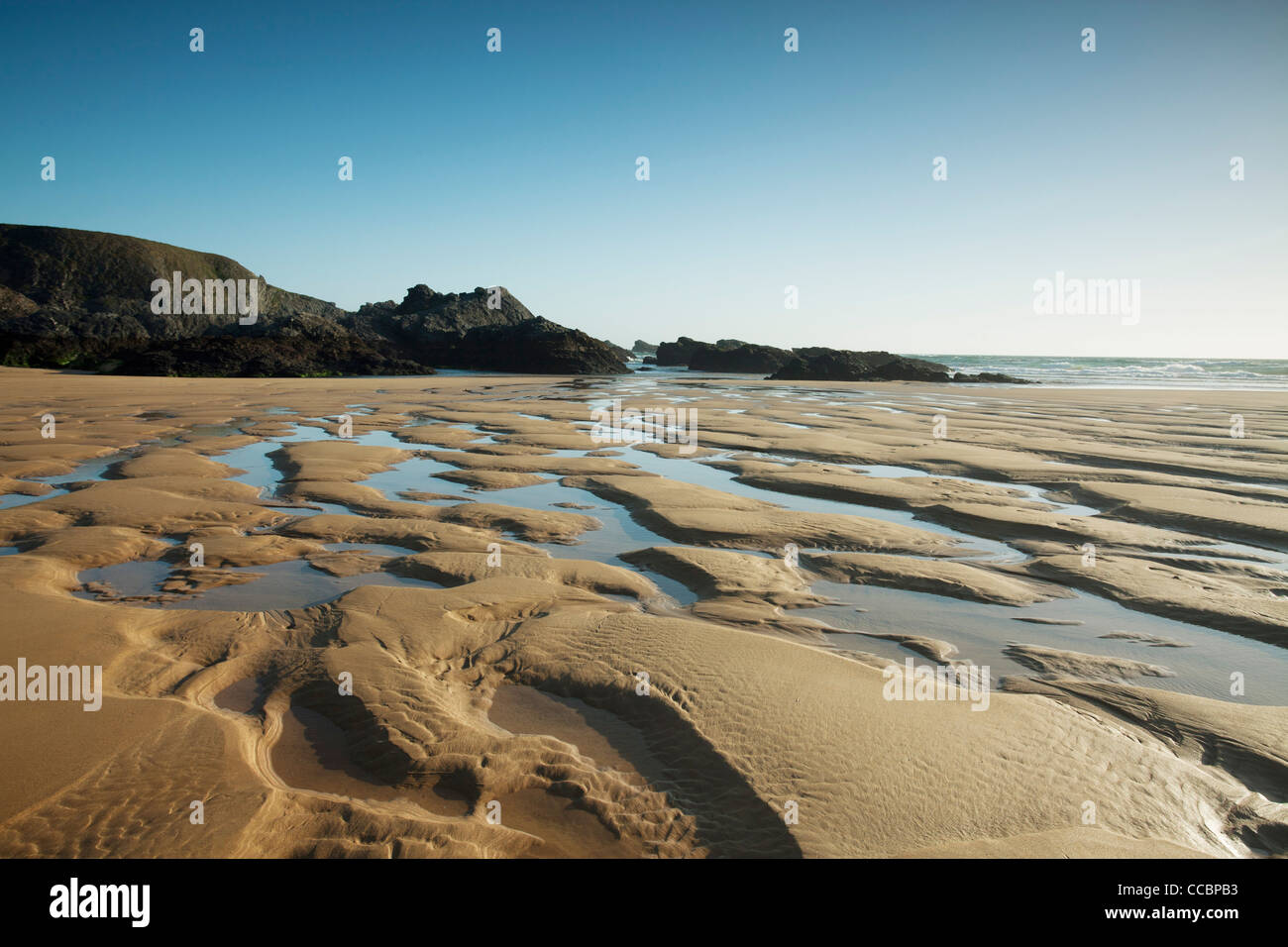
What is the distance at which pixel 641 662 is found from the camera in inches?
134

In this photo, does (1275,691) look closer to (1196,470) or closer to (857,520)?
(857,520)

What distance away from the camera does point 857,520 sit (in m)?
6.26

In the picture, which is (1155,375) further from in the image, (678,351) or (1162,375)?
(678,351)

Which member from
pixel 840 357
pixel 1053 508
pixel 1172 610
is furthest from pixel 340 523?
pixel 840 357

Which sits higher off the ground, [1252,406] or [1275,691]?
[1252,406]

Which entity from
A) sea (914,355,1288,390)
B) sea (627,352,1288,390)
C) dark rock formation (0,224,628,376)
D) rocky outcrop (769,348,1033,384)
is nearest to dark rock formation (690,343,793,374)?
sea (627,352,1288,390)

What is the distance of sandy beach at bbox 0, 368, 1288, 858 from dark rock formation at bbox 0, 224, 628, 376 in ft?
102

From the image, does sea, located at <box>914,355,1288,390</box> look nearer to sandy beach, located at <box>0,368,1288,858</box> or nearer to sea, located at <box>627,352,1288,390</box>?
sea, located at <box>627,352,1288,390</box>

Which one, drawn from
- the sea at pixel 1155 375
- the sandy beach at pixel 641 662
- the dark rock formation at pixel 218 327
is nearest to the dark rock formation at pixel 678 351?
the sea at pixel 1155 375

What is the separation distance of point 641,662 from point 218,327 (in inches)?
2322
